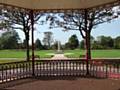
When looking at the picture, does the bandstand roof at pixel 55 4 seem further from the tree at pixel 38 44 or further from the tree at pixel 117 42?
the tree at pixel 38 44

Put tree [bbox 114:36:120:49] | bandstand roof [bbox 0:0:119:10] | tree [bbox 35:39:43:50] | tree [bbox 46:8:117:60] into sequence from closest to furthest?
bandstand roof [bbox 0:0:119:10] → tree [bbox 46:8:117:60] → tree [bbox 114:36:120:49] → tree [bbox 35:39:43:50]

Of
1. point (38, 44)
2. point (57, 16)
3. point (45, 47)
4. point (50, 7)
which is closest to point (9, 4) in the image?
point (50, 7)

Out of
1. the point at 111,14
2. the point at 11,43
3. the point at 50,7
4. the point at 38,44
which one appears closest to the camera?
the point at 50,7

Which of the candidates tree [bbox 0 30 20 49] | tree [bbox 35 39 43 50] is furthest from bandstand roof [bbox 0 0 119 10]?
tree [bbox 35 39 43 50]

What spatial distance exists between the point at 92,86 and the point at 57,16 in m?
13.4

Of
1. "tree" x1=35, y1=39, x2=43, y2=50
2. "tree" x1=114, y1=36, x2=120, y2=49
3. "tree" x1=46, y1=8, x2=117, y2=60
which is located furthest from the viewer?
"tree" x1=35, y1=39, x2=43, y2=50

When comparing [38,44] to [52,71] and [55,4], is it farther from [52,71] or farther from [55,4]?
[55,4]

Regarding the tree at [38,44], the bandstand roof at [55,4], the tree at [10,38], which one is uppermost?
the bandstand roof at [55,4]

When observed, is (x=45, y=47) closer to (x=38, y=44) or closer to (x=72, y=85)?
(x=38, y=44)

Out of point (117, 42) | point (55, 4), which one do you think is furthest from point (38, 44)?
point (55, 4)

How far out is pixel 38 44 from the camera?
4659cm

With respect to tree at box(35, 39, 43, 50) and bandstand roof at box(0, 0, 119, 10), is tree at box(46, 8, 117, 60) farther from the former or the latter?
tree at box(35, 39, 43, 50)

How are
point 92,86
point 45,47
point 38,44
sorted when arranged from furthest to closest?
point 45,47 < point 38,44 < point 92,86

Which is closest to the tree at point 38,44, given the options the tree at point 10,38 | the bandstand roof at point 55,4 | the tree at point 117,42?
the tree at point 10,38
